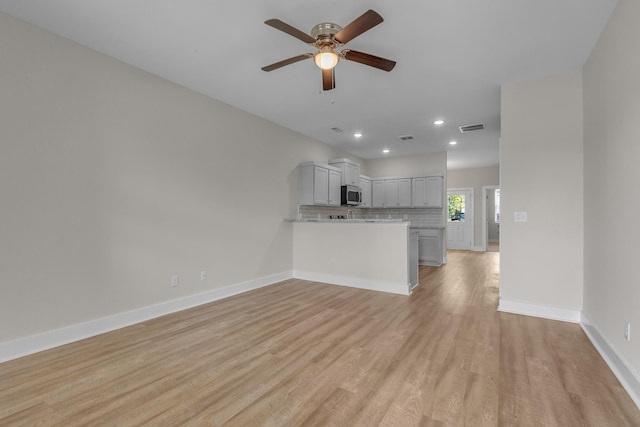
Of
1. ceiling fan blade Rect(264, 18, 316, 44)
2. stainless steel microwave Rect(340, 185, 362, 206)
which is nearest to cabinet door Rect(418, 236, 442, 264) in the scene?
stainless steel microwave Rect(340, 185, 362, 206)

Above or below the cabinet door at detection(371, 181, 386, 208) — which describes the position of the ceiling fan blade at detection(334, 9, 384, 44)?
above

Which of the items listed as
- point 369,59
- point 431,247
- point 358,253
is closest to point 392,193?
point 431,247

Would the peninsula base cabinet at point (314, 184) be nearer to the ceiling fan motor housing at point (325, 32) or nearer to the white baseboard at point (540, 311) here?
the ceiling fan motor housing at point (325, 32)

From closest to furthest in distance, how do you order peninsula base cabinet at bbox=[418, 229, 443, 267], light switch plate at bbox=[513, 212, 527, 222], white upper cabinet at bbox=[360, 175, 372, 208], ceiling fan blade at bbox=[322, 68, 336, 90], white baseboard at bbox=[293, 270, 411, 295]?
ceiling fan blade at bbox=[322, 68, 336, 90] < light switch plate at bbox=[513, 212, 527, 222] < white baseboard at bbox=[293, 270, 411, 295] < peninsula base cabinet at bbox=[418, 229, 443, 267] < white upper cabinet at bbox=[360, 175, 372, 208]

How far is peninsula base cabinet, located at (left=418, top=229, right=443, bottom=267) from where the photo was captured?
697 centimetres

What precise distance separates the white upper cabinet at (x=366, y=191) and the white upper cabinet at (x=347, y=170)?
26.2 inches

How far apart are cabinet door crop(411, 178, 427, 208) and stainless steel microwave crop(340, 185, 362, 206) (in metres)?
1.70

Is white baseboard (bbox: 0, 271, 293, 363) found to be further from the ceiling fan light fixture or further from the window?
the window

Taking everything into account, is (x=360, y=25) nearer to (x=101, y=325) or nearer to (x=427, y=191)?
(x=101, y=325)

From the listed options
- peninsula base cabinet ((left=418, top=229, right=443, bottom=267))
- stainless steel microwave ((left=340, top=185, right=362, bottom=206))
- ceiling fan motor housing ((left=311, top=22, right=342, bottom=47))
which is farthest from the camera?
peninsula base cabinet ((left=418, top=229, right=443, bottom=267))

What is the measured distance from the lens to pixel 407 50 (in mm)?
2967

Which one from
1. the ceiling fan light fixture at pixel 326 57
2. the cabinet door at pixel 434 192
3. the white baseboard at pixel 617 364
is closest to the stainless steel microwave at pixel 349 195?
the cabinet door at pixel 434 192

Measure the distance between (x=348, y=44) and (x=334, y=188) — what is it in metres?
3.55

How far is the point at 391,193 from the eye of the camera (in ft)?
26.0
